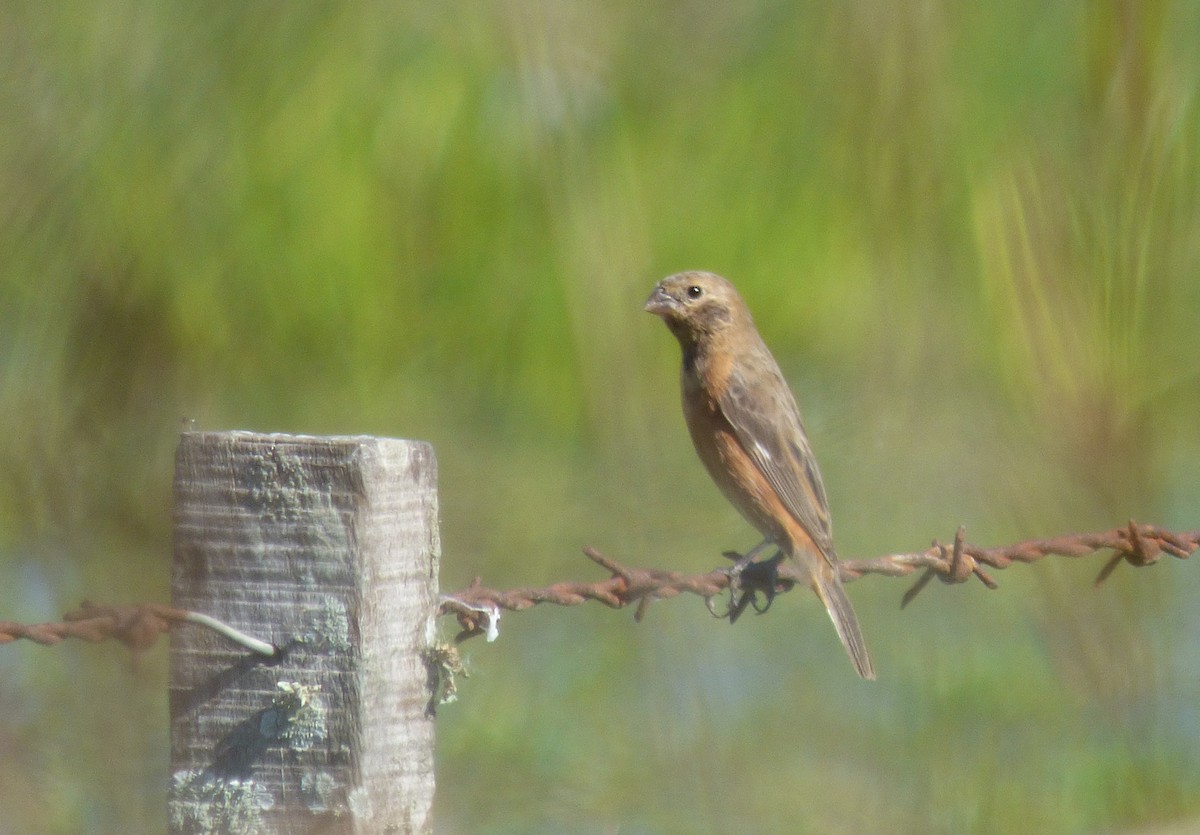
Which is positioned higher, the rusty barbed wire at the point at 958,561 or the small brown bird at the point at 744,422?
the small brown bird at the point at 744,422

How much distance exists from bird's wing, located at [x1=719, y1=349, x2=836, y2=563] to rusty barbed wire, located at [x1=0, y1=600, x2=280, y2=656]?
251 centimetres

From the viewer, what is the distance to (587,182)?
2051 mm

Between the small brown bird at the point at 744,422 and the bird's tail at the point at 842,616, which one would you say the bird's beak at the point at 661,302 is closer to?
the small brown bird at the point at 744,422

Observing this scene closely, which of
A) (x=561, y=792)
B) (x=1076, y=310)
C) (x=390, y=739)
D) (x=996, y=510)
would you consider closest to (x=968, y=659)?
(x=996, y=510)

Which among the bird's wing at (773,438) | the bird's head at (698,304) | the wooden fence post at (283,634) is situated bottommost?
the wooden fence post at (283,634)

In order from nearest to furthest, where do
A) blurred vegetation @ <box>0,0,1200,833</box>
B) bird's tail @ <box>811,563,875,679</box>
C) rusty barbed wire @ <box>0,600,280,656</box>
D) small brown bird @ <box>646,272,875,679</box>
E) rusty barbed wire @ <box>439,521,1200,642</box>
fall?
1. rusty barbed wire @ <box>0,600,280,656</box>
2. blurred vegetation @ <box>0,0,1200,833</box>
3. rusty barbed wire @ <box>439,521,1200,642</box>
4. bird's tail @ <box>811,563,875,679</box>
5. small brown bird @ <box>646,272,875,679</box>

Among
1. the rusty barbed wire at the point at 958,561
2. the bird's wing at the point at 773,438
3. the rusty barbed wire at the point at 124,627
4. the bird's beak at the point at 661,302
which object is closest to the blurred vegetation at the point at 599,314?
the rusty barbed wire at the point at 958,561

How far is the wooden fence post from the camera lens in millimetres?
1411

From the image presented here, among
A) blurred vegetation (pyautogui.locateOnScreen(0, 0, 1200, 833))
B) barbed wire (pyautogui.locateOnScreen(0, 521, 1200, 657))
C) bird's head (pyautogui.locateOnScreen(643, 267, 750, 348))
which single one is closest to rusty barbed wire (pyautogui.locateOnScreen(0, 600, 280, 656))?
barbed wire (pyautogui.locateOnScreen(0, 521, 1200, 657))

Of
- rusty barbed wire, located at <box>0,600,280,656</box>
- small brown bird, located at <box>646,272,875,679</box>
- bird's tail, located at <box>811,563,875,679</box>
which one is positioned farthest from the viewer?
small brown bird, located at <box>646,272,875,679</box>

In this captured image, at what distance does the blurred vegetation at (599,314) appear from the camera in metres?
1.84

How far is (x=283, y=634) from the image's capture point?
1415mm

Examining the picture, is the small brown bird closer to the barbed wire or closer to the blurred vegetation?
the barbed wire

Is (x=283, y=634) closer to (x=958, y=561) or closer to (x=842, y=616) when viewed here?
(x=958, y=561)
